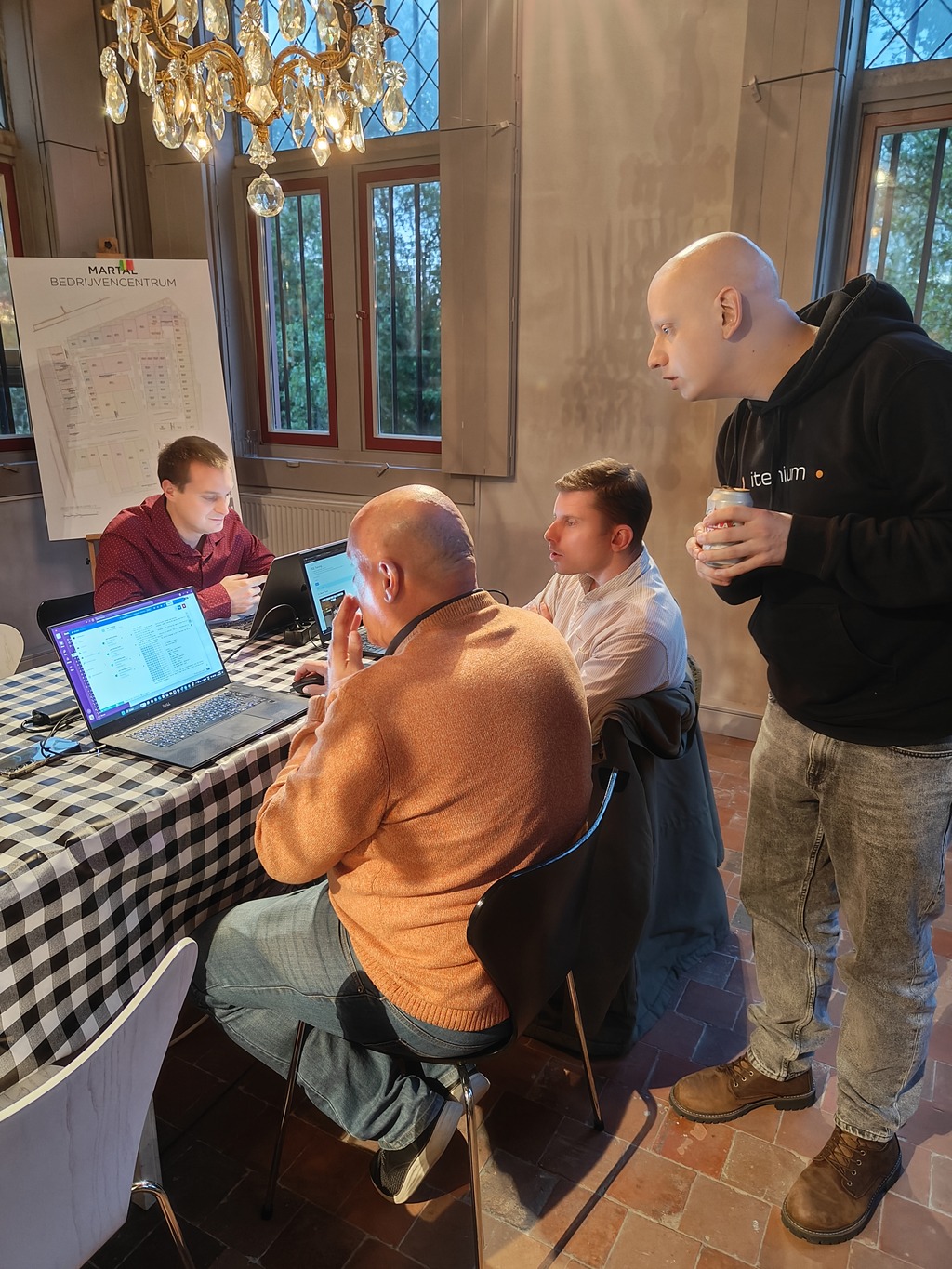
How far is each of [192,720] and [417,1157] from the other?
1.00m

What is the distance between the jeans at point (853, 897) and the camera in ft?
4.91

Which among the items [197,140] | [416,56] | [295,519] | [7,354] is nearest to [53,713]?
[197,140]

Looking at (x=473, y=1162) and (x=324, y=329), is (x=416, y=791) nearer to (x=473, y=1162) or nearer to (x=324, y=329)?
(x=473, y=1162)

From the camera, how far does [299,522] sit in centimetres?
516

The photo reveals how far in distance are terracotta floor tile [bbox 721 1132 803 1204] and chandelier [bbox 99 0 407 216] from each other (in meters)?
2.60

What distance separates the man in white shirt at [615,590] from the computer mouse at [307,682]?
0.65 metres

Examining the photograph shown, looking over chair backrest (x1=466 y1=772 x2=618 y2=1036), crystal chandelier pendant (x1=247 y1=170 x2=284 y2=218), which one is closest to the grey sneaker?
chair backrest (x1=466 y1=772 x2=618 y2=1036)

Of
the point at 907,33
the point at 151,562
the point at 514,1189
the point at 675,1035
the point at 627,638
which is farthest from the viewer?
the point at 907,33

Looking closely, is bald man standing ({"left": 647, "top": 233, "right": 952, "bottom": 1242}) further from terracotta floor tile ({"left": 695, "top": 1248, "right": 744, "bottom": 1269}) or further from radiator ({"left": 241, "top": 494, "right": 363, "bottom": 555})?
radiator ({"left": 241, "top": 494, "right": 363, "bottom": 555})

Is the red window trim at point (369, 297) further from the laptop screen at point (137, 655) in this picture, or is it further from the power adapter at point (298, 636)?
the laptop screen at point (137, 655)

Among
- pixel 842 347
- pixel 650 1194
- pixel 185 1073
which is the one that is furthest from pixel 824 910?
pixel 185 1073

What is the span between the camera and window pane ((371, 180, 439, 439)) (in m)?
4.58

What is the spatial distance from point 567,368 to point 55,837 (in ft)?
10.8

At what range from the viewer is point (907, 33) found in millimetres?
3377
